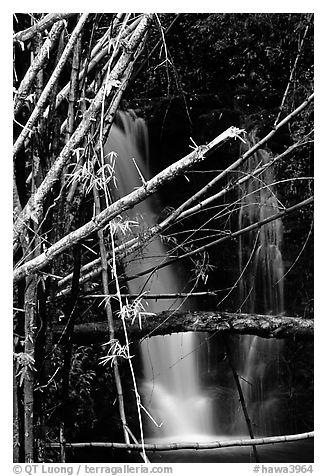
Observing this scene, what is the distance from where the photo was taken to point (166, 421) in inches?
87.4

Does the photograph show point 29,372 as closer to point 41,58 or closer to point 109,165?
point 109,165

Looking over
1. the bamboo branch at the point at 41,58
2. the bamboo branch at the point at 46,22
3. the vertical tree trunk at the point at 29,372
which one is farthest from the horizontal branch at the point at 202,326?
the bamboo branch at the point at 46,22

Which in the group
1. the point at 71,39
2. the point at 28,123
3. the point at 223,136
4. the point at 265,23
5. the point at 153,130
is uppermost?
the point at 265,23

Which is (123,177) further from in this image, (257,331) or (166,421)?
(166,421)

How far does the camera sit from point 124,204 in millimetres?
1194

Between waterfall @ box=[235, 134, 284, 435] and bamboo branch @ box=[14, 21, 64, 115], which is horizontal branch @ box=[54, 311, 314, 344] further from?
bamboo branch @ box=[14, 21, 64, 115]

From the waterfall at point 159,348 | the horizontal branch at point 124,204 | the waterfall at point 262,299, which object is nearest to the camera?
the horizontal branch at point 124,204

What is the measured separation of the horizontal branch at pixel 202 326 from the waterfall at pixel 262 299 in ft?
1.45

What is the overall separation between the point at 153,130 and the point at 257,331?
1.13m

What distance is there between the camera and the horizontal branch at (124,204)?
1.10 metres

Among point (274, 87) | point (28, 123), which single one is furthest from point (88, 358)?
point (274, 87)

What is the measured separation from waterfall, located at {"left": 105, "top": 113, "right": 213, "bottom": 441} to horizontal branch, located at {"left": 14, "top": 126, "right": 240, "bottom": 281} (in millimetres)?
455

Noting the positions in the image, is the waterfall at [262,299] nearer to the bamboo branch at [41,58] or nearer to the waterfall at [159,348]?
the waterfall at [159,348]

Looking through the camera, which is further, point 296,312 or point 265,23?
point 296,312
